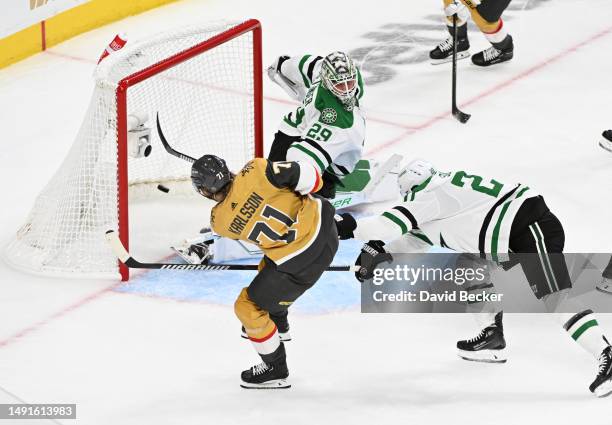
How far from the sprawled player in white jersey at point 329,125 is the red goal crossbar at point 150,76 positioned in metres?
0.19

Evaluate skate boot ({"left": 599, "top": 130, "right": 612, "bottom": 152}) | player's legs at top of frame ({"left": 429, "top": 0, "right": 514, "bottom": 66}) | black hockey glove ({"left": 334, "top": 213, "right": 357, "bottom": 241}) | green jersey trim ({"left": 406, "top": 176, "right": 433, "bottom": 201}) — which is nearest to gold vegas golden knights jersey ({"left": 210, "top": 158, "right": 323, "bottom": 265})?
green jersey trim ({"left": 406, "top": 176, "right": 433, "bottom": 201})

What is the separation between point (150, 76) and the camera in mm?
5371

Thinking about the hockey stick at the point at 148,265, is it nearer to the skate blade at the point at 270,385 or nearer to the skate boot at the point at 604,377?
the skate blade at the point at 270,385

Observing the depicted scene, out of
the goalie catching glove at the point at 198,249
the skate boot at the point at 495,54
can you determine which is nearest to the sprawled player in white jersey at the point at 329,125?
the goalie catching glove at the point at 198,249

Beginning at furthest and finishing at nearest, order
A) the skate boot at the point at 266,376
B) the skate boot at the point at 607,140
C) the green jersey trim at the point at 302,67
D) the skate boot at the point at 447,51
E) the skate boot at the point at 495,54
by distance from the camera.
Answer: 1. the skate boot at the point at 447,51
2. the skate boot at the point at 495,54
3. the skate boot at the point at 607,140
4. the green jersey trim at the point at 302,67
5. the skate boot at the point at 266,376

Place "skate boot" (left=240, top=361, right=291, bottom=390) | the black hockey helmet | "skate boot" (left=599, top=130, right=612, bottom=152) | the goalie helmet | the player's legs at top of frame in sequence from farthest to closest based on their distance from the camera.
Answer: the player's legs at top of frame, "skate boot" (left=599, top=130, right=612, bottom=152), the goalie helmet, "skate boot" (left=240, top=361, right=291, bottom=390), the black hockey helmet

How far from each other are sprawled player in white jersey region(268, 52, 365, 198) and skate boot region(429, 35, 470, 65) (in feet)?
7.09

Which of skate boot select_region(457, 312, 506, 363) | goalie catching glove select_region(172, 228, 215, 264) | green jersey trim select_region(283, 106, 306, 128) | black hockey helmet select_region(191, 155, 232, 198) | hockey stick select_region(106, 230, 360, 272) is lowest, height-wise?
goalie catching glove select_region(172, 228, 215, 264)

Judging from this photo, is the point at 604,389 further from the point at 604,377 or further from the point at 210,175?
the point at 210,175

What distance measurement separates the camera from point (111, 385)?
4824mm

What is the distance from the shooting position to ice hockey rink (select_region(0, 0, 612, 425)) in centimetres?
470

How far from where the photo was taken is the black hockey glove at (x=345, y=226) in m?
5.63

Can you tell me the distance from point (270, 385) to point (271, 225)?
62 cm

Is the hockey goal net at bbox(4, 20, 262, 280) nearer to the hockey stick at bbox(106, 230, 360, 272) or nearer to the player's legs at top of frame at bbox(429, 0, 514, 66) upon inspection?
the hockey stick at bbox(106, 230, 360, 272)
